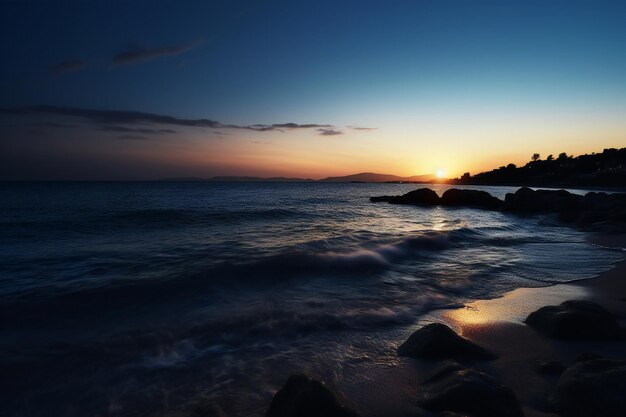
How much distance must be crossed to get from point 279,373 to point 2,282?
32.9 ft

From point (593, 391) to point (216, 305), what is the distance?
696 cm

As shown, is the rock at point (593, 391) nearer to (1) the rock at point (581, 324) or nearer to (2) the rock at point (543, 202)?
(1) the rock at point (581, 324)

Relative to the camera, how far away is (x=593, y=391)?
3.49 metres

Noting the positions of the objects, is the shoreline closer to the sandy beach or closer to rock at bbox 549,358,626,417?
the sandy beach

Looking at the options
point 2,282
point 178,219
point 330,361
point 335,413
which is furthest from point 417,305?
point 178,219

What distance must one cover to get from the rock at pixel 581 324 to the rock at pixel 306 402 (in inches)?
163

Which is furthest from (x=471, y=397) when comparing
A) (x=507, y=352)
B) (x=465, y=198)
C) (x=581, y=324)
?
(x=465, y=198)

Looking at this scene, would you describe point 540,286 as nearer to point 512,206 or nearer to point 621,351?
point 621,351

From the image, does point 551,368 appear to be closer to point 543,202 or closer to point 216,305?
point 216,305

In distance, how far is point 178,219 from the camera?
2708cm

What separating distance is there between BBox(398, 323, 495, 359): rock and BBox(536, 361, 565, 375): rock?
0.66 m

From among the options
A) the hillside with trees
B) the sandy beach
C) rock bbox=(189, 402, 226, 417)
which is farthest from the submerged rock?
the hillside with trees

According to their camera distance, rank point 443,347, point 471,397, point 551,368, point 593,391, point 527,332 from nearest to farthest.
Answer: point 593,391
point 471,397
point 551,368
point 443,347
point 527,332

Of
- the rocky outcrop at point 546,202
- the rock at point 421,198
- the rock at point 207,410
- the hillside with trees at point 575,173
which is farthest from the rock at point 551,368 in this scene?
the hillside with trees at point 575,173
